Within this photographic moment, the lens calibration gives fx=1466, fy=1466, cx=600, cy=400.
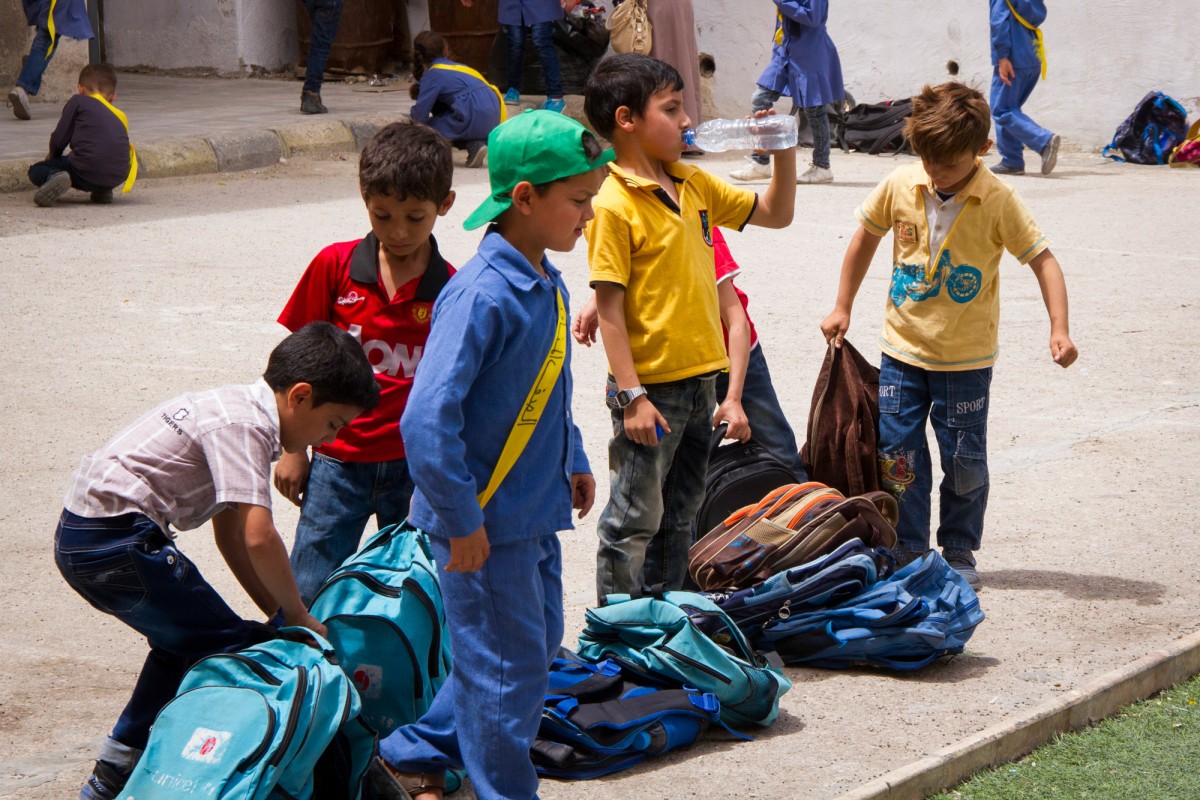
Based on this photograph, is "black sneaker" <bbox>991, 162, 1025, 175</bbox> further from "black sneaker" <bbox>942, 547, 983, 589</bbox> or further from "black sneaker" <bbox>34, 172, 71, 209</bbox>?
"black sneaker" <bbox>942, 547, 983, 589</bbox>

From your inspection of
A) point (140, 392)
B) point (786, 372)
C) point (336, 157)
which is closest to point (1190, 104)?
point (336, 157)

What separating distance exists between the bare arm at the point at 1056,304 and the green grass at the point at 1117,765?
1073 millimetres

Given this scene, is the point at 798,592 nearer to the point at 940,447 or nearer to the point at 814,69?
the point at 940,447

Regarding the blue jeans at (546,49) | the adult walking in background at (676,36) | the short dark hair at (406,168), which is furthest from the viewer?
the blue jeans at (546,49)

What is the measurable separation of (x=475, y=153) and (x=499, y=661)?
10.9 meters

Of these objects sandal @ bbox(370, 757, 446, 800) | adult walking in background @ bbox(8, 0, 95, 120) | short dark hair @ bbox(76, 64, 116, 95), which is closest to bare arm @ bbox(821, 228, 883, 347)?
sandal @ bbox(370, 757, 446, 800)

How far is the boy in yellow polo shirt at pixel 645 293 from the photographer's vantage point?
12.1 feet

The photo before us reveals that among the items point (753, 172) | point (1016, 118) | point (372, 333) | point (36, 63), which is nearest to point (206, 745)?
point (372, 333)

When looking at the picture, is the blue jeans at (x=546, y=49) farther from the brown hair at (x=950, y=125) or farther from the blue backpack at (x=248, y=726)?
the blue backpack at (x=248, y=726)

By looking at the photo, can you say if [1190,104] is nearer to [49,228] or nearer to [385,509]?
[49,228]

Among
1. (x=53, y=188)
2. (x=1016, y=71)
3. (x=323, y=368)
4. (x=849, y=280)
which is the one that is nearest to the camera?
(x=323, y=368)

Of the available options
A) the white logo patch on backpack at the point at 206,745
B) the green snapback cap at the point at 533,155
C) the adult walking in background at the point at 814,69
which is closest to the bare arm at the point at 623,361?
the green snapback cap at the point at 533,155

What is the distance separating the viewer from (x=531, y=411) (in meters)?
2.84

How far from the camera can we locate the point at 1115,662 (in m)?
3.87
